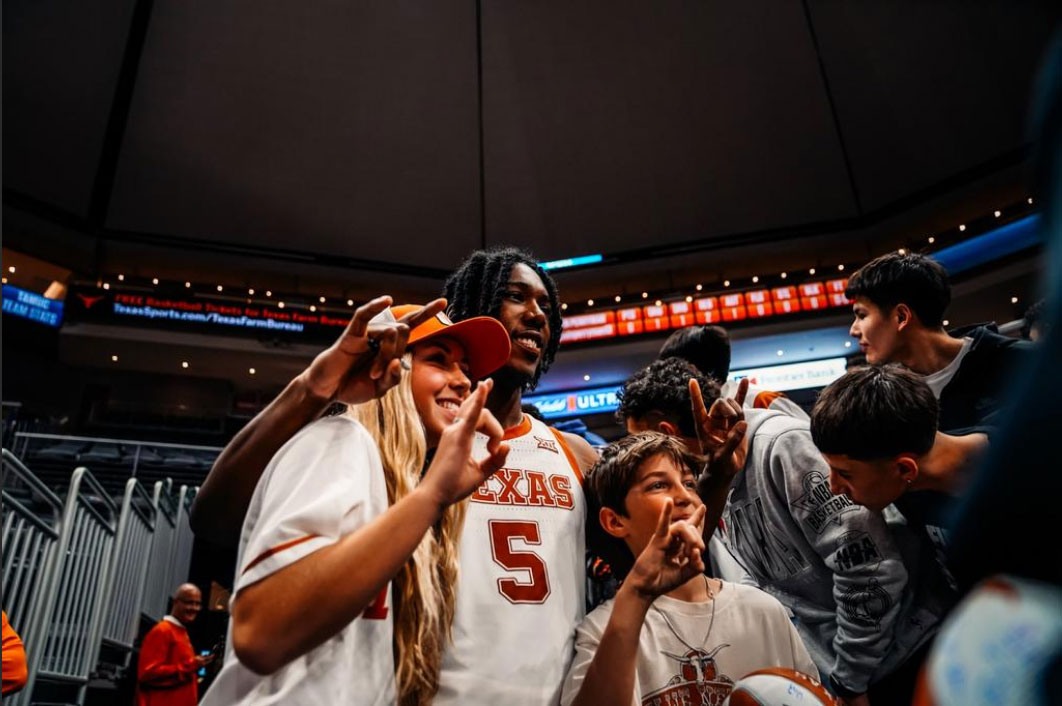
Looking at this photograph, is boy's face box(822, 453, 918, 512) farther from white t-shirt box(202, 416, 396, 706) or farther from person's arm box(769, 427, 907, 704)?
white t-shirt box(202, 416, 396, 706)

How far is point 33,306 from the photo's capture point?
45.4 feet

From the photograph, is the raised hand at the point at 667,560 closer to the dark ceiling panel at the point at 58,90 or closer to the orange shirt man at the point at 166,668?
the orange shirt man at the point at 166,668

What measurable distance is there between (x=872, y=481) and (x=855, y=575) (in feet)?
1.06

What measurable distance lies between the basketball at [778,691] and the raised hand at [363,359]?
111cm

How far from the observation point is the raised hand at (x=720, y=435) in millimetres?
2229

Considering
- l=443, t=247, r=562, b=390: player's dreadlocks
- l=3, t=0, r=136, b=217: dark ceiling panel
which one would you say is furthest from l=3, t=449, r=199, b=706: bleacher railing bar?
l=3, t=0, r=136, b=217: dark ceiling panel

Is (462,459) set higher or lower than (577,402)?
lower

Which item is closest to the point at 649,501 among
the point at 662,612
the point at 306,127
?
the point at 662,612

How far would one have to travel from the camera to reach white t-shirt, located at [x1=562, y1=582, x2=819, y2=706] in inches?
74.6

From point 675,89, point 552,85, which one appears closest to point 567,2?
point 552,85

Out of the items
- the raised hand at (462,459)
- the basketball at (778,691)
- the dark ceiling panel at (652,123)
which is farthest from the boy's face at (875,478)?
the dark ceiling panel at (652,123)

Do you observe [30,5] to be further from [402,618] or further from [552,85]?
[402,618]

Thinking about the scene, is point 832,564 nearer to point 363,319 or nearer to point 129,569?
point 363,319

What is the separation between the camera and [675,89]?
42.7ft
